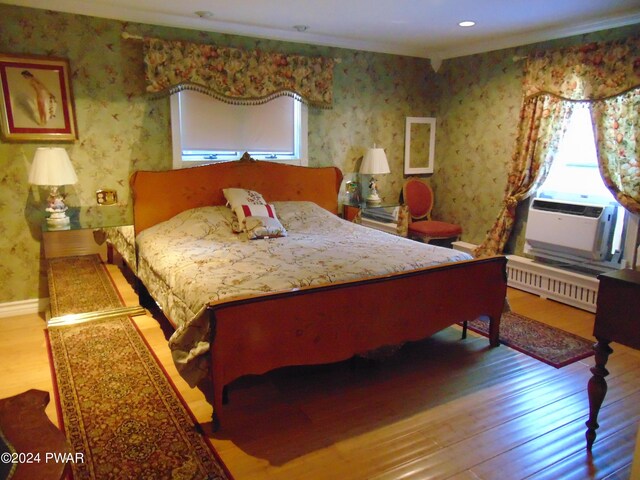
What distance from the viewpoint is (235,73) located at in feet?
13.2

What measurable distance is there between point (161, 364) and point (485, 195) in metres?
3.66

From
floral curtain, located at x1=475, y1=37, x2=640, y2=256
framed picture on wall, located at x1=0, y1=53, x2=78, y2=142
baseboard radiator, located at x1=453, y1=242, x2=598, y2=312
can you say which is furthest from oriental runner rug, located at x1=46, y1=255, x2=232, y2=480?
floral curtain, located at x1=475, y1=37, x2=640, y2=256

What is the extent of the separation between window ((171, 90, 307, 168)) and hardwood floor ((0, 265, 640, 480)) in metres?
1.76

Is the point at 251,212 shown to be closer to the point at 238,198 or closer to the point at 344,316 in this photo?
the point at 238,198

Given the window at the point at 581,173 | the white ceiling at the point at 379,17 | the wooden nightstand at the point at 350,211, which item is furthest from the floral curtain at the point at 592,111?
the wooden nightstand at the point at 350,211

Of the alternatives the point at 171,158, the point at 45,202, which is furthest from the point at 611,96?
the point at 45,202

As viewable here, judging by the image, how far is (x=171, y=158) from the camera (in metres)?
4.02

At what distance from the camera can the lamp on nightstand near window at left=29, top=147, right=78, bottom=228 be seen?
3.27 metres

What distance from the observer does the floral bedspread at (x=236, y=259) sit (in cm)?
228

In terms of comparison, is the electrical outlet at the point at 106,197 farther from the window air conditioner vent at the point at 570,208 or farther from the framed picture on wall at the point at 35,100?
the window air conditioner vent at the point at 570,208

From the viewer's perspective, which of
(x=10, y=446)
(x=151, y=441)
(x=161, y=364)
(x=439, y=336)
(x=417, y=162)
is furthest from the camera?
(x=417, y=162)

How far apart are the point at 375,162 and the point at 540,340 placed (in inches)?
91.2

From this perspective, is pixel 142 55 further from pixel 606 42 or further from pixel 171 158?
pixel 606 42

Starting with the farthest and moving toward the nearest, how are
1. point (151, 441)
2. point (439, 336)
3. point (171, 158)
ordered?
point (171, 158)
point (439, 336)
point (151, 441)
